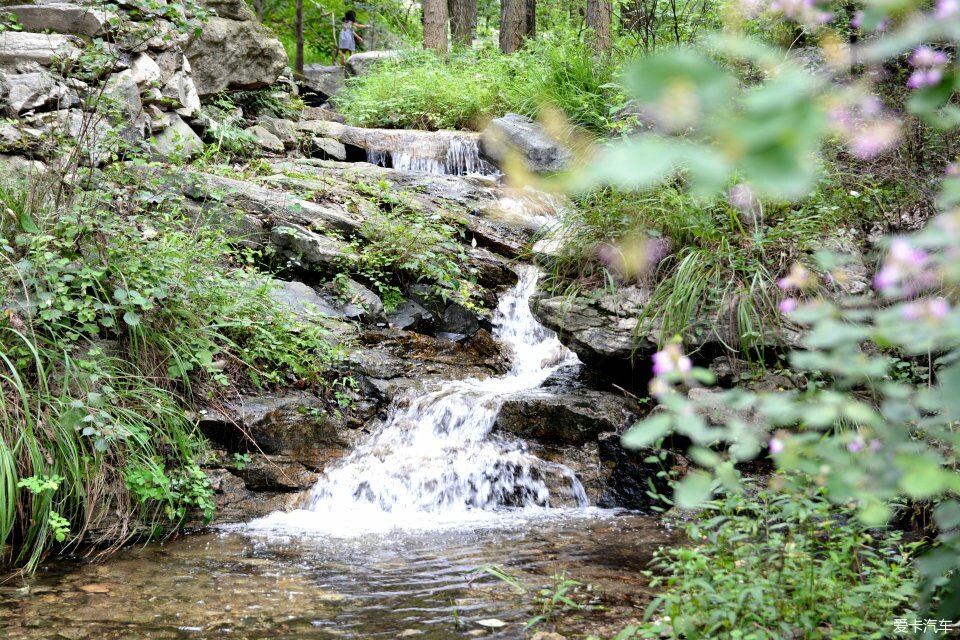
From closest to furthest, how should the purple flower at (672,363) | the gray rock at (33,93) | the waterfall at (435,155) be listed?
the purple flower at (672,363)
the gray rock at (33,93)
the waterfall at (435,155)

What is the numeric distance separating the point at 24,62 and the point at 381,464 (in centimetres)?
481

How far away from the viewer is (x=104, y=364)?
4316 millimetres

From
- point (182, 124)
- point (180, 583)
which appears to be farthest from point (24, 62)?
point (180, 583)

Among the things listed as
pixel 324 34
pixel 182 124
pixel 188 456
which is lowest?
pixel 188 456

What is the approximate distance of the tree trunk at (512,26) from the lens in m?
13.6

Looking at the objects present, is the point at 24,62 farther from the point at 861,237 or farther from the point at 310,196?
the point at 861,237

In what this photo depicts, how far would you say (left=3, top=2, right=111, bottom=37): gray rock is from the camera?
6887mm

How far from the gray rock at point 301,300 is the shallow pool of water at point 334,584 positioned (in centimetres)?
187

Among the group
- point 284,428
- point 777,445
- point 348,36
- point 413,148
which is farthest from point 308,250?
point 348,36

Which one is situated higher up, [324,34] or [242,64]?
[324,34]

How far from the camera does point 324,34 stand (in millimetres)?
19719

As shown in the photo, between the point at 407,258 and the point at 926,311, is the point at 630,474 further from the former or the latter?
the point at 926,311

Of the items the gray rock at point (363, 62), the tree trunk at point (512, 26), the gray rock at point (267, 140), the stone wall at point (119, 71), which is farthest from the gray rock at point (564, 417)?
the gray rock at point (363, 62)

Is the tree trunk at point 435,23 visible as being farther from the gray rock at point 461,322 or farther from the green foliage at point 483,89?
the gray rock at point 461,322
